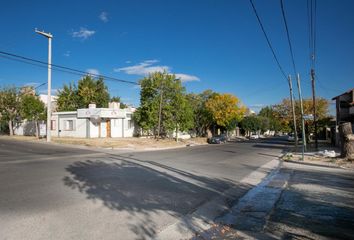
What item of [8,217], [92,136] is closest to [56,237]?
[8,217]

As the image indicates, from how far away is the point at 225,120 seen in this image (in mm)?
58688

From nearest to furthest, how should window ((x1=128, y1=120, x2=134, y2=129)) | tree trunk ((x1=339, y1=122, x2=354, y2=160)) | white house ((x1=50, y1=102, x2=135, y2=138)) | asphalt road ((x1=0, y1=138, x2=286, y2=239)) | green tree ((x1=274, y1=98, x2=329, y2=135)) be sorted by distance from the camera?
asphalt road ((x1=0, y1=138, x2=286, y2=239))
tree trunk ((x1=339, y1=122, x2=354, y2=160))
white house ((x1=50, y1=102, x2=135, y2=138))
window ((x1=128, y1=120, x2=134, y2=129))
green tree ((x1=274, y1=98, x2=329, y2=135))

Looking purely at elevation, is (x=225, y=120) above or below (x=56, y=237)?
above

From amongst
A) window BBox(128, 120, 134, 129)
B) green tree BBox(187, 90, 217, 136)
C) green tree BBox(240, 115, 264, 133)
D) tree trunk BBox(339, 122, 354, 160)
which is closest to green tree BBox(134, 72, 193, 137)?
window BBox(128, 120, 134, 129)

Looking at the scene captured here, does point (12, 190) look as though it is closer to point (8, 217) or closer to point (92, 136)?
point (8, 217)

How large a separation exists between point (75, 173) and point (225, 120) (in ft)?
158

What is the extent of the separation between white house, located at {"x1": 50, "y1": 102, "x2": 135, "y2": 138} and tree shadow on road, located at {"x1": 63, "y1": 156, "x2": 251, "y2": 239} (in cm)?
2458

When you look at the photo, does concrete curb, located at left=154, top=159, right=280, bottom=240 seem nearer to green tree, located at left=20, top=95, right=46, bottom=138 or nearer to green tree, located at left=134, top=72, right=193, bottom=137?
green tree, located at left=134, top=72, right=193, bottom=137

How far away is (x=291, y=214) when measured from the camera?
745cm

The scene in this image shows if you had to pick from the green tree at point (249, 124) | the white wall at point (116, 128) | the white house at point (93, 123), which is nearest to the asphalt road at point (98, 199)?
the white house at point (93, 123)

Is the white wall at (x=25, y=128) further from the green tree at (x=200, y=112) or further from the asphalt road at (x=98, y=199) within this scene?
the asphalt road at (x=98, y=199)

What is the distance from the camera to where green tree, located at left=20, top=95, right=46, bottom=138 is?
41.8 m

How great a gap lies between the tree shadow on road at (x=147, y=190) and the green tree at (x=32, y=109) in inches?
1231

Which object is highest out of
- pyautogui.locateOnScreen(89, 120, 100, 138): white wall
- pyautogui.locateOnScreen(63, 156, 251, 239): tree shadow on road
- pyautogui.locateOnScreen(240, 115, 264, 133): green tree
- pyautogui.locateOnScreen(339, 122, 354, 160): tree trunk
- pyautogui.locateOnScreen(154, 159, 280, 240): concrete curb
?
pyautogui.locateOnScreen(240, 115, 264, 133): green tree
